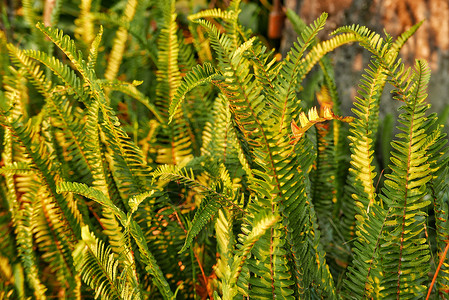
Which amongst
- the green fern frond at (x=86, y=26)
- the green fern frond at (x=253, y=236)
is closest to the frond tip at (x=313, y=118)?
the green fern frond at (x=253, y=236)

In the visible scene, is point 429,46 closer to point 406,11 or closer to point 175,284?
point 406,11

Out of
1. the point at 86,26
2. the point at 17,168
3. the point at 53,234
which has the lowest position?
the point at 53,234

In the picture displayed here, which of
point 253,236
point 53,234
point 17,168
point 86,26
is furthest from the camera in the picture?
point 86,26

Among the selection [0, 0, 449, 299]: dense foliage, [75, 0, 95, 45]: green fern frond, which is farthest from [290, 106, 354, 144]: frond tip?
[75, 0, 95, 45]: green fern frond

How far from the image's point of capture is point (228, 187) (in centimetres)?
70

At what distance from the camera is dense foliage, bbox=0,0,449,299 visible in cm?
58

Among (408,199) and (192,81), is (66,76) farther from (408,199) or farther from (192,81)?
(408,199)

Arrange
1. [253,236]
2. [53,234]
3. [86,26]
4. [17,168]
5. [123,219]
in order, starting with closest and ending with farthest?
[253,236]
[123,219]
[17,168]
[53,234]
[86,26]

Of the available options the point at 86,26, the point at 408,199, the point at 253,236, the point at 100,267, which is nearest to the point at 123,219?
the point at 100,267

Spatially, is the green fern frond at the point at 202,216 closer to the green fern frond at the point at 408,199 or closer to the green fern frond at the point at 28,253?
the green fern frond at the point at 408,199

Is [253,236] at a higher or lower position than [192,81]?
lower

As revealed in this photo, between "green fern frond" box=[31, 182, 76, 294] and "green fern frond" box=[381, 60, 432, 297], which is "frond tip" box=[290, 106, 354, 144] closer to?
"green fern frond" box=[381, 60, 432, 297]

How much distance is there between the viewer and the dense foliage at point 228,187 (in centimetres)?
58

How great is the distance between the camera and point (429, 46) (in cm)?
120
